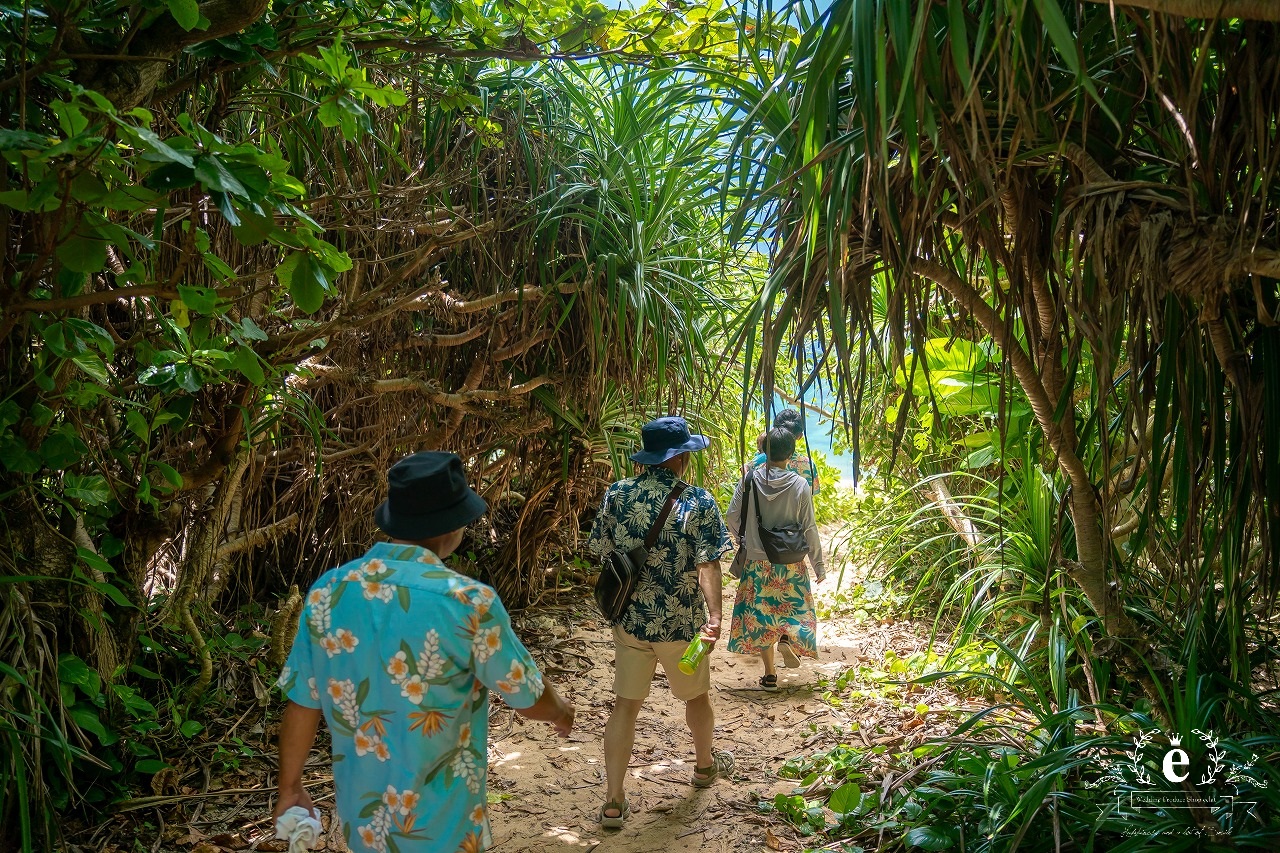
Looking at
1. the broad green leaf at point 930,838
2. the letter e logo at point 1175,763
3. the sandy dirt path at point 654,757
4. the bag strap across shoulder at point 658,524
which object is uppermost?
the bag strap across shoulder at point 658,524

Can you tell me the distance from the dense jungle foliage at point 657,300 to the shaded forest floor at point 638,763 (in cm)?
17

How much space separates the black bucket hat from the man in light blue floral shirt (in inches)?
2.1

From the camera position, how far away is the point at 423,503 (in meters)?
1.79

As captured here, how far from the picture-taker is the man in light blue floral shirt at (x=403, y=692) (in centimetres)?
165

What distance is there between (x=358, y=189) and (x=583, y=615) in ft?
9.34

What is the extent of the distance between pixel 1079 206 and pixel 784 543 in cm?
268

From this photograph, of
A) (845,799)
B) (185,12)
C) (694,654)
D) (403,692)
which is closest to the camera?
(185,12)

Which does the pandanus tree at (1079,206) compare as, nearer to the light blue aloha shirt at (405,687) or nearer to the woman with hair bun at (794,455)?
Answer: the light blue aloha shirt at (405,687)

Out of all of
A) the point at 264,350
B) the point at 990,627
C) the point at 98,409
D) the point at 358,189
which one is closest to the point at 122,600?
the point at 98,409

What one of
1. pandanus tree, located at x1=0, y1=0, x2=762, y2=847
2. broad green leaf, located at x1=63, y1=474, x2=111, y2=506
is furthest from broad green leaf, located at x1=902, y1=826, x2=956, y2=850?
broad green leaf, located at x1=63, y1=474, x2=111, y2=506

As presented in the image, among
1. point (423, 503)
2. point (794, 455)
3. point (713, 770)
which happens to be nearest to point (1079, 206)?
point (423, 503)

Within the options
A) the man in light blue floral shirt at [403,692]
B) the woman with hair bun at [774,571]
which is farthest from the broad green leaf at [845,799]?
the woman with hair bun at [774,571]

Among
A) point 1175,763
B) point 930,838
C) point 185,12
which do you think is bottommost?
point 930,838

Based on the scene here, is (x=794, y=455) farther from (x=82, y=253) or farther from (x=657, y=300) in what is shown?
(x=82, y=253)
